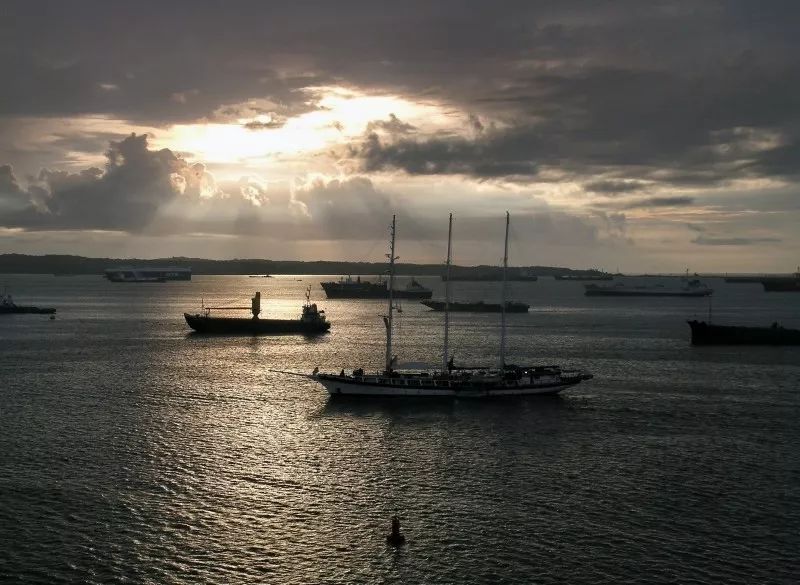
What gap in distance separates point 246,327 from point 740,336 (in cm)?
9716

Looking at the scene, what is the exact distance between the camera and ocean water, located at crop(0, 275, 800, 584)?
36750 millimetres

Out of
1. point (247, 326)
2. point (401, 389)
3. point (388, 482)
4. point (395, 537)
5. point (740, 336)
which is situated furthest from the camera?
point (247, 326)

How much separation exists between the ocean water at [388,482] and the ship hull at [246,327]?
194ft

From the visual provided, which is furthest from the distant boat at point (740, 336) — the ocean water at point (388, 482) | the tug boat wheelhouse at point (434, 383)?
the tug boat wheelhouse at point (434, 383)

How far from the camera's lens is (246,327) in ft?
513

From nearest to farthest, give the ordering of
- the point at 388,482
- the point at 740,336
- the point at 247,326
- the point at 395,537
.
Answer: the point at 395,537 < the point at 388,482 < the point at 740,336 < the point at 247,326

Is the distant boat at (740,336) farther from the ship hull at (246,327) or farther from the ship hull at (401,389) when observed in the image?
the ship hull at (401,389)

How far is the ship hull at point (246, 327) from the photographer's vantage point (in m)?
156

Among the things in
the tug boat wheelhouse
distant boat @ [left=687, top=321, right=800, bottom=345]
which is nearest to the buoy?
the tug boat wheelhouse

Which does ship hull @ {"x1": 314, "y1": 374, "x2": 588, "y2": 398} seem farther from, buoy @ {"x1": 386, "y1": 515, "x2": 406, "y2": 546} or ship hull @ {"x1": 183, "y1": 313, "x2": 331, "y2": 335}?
ship hull @ {"x1": 183, "y1": 313, "x2": 331, "y2": 335}

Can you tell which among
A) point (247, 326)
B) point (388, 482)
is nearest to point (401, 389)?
point (388, 482)

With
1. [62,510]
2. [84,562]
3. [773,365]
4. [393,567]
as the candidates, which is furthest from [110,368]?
[773,365]

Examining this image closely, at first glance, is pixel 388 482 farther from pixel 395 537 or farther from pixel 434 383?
pixel 434 383

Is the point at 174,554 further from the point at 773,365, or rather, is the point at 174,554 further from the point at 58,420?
the point at 773,365
